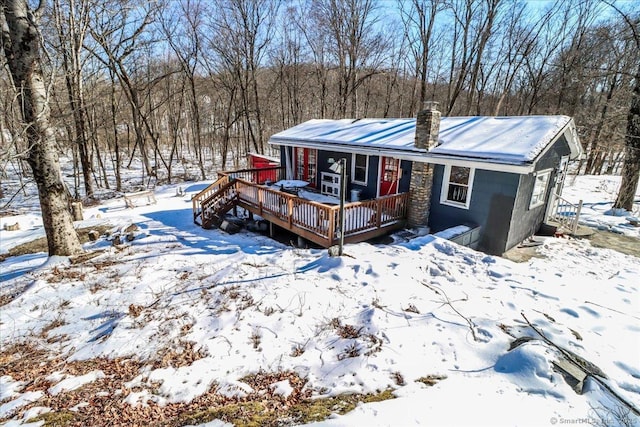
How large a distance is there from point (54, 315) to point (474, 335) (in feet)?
21.8

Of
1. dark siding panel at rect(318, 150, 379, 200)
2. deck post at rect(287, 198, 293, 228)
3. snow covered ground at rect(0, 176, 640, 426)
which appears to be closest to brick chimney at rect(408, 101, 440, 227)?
dark siding panel at rect(318, 150, 379, 200)

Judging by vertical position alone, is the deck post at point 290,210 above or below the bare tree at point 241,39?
below

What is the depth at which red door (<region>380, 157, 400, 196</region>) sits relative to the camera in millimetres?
Answer: 9844

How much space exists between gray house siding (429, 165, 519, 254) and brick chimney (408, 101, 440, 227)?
40cm

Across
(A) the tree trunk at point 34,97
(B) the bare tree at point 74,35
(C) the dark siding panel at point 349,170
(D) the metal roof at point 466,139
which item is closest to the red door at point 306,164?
(C) the dark siding panel at point 349,170

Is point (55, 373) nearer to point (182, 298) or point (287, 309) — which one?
point (182, 298)

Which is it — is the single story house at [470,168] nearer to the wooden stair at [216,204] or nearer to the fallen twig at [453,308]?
the fallen twig at [453,308]

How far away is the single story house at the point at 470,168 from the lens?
753 centimetres

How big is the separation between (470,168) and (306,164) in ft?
22.9

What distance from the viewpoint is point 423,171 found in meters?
8.67

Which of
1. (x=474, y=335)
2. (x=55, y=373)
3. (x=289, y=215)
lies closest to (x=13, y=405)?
(x=55, y=373)

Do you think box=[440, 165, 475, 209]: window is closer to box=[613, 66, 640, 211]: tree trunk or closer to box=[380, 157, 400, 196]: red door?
box=[380, 157, 400, 196]: red door

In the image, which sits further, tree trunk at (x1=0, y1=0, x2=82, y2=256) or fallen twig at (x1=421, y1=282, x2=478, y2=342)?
tree trunk at (x1=0, y1=0, x2=82, y2=256)

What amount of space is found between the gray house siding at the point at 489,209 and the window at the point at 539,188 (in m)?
1.62
